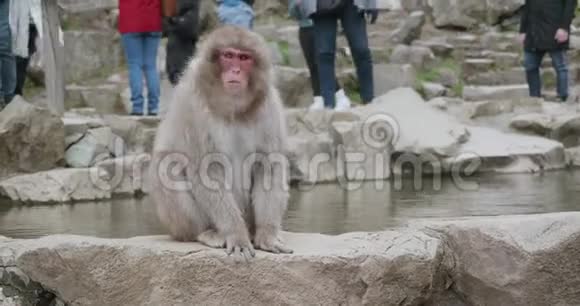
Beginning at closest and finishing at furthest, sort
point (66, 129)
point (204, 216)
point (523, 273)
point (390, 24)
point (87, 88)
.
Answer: point (523, 273), point (204, 216), point (66, 129), point (87, 88), point (390, 24)

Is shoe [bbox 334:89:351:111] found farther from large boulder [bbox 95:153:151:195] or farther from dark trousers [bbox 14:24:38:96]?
dark trousers [bbox 14:24:38:96]

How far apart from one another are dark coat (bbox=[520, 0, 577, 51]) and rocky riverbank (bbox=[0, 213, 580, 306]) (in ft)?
20.7

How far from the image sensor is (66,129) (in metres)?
6.67

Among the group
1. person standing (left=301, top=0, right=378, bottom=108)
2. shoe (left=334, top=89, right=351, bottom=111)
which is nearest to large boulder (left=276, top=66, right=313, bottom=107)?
shoe (left=334, top=89, right=351, bottom=111)

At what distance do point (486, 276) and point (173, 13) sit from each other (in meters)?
4.60

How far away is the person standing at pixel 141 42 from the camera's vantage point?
727 centimetres

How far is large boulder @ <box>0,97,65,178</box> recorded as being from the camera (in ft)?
20.8

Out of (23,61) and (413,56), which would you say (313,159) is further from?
(413,56)

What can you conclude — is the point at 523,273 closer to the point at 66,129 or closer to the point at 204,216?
the point at 204,216

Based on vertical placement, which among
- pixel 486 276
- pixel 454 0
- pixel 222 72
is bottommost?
pixel 486 276

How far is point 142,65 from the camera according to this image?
24.4 feet

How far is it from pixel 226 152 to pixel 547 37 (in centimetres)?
653

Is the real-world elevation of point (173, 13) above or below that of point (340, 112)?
above

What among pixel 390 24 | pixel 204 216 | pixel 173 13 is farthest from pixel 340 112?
pixel 390 24
